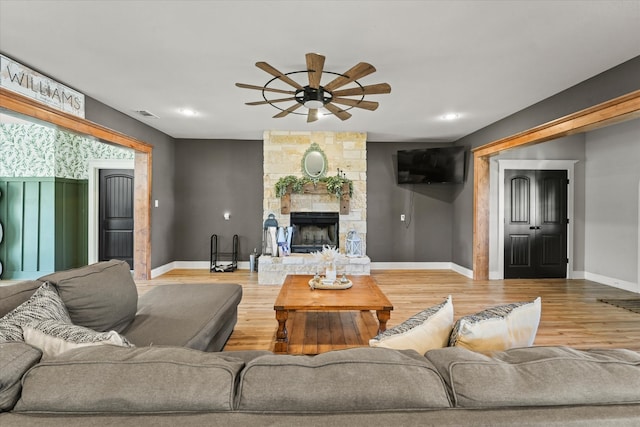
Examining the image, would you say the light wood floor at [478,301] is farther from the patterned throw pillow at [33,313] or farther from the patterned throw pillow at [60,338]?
the patterned throw pillow at [60,338]

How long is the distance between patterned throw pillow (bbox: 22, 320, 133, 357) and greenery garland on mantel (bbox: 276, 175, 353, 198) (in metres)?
4.86

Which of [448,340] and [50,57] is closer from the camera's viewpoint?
[448,340]

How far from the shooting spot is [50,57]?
9.95 feet

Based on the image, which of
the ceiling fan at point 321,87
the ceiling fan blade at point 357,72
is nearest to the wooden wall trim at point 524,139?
the ceiling fan at point 321,87

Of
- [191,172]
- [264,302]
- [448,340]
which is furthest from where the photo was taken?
[191,172]

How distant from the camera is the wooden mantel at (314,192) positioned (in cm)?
602

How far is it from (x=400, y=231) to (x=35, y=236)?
6.51m

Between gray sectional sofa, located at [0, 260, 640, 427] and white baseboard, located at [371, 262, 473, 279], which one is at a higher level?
gray sectional sofa, located at [0, 260, 640, 427]

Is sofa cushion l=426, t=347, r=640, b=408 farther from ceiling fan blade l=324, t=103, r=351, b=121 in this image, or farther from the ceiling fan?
ceiling fan blade l=324, t=103, r=351, b=121

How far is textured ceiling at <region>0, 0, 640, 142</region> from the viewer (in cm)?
229

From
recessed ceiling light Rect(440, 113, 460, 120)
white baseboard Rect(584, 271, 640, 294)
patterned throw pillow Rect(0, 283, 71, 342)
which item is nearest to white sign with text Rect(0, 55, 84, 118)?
patterned throw pillow Rect(0, 283, 71, 342)

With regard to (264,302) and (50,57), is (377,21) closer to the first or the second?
(50,57)

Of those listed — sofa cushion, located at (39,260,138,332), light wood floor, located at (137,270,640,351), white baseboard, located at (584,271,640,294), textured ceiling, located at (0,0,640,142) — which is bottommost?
light wood floor, located at (137,270,640,351)

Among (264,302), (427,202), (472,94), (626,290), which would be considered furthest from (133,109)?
(626,290)
